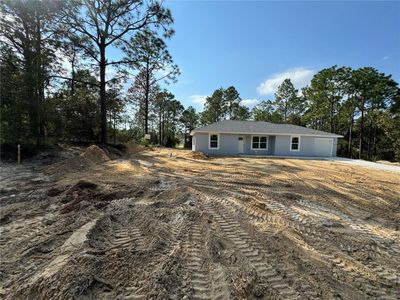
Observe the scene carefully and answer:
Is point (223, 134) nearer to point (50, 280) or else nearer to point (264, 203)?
point (264, 203)

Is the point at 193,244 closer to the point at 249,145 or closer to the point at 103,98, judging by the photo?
the point at 249,145

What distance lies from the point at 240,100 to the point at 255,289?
41.0m

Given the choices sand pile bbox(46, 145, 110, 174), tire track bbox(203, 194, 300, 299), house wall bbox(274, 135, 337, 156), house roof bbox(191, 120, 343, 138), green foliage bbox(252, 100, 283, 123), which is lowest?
tire track bbox(203, 194, 300, 299)

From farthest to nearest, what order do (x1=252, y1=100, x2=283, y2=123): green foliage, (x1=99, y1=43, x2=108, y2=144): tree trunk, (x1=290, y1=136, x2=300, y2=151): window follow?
1. (x1=252, y1=100, x2=283, y2=123): green foliage
2. (x1=290, y1=136, x2=300, y2=151): window
3. (x1=99, y1=43, x2=108, y2=144): tree trunk

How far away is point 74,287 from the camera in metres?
2.05

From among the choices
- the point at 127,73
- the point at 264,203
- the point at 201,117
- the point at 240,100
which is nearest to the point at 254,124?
the point at 127,73

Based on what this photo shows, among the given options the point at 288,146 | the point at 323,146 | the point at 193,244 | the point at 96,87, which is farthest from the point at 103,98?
the point at 323,146

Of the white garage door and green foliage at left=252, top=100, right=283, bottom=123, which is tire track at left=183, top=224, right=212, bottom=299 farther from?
green foliage at left=252, top=100, right=283, bottom=123

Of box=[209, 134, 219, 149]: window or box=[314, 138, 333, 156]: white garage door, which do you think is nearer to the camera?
box=[209, 134, 219, 149]: window

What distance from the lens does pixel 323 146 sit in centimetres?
1891

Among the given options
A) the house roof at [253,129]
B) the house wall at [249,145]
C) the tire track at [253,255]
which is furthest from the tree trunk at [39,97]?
the tire track at [253,255]

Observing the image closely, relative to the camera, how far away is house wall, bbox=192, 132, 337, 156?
17531mm

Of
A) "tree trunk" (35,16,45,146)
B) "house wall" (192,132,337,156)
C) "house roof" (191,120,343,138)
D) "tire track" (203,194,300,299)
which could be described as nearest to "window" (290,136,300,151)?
"house wall" (192,132,337,156)

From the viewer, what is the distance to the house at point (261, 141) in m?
17.6
